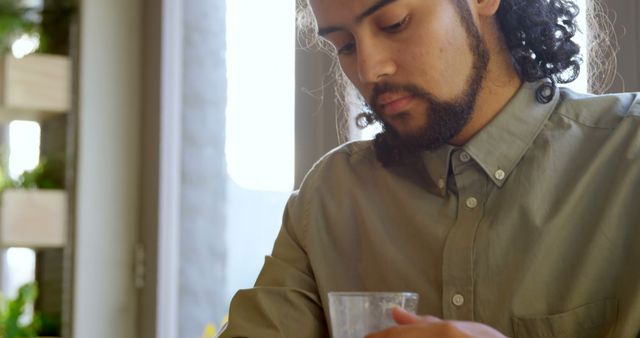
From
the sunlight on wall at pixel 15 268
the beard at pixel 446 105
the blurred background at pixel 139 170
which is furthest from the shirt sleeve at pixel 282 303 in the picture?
the sunlight on wall at pixel 15 268

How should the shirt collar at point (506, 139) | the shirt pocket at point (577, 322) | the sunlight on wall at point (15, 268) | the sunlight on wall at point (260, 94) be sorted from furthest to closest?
the sunlight on wall at point (15, 268), the sunlight on wall at point (260, 94), the shirt collar at point (506, 139), the shirt pocket at point (577, 322)

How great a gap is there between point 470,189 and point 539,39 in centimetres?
22

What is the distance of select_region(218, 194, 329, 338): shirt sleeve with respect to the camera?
1.21 metres

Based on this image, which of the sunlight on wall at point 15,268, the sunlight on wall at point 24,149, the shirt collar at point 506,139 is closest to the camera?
the shirt collar at point 506,139

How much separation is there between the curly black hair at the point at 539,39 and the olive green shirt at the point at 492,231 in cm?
3

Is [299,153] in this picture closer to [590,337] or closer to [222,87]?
[222,87]

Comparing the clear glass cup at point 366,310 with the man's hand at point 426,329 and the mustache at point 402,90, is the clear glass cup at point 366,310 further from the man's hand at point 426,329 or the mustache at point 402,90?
the mustache at point 402,90

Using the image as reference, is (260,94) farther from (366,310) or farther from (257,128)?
(366,310)

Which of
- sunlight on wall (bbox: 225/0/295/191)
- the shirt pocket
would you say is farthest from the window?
the shirt pocket

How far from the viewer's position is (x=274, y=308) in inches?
48.3

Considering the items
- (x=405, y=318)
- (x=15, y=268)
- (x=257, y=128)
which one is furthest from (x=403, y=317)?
(x=15, y=268)

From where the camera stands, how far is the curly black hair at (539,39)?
121 cm

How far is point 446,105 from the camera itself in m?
1.18

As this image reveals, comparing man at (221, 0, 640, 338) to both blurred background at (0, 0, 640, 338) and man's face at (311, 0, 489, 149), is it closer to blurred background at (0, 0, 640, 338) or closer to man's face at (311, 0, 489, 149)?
man's face at (311, 0, 489, 149)
